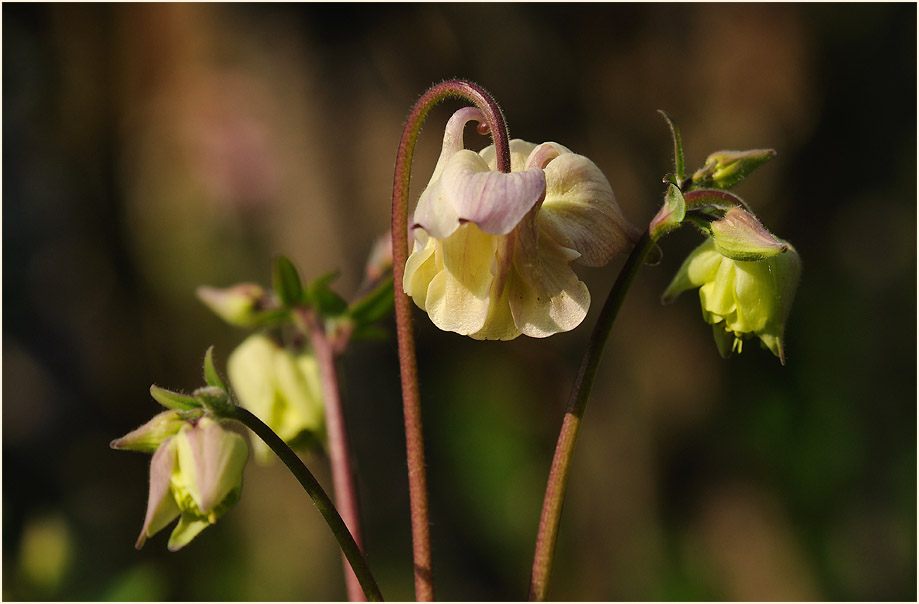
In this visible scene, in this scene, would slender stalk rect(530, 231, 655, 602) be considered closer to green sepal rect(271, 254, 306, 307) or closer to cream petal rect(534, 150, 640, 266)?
cream petal rect(534, 150, 640, 266)

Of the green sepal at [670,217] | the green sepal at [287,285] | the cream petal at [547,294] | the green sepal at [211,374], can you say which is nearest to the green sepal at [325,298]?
the green sepal at [287,285]

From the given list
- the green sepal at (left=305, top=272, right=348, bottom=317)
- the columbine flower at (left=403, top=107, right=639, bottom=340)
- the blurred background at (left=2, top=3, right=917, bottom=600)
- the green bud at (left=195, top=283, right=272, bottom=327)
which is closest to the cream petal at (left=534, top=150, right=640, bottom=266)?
the columbine flower at (left=403, top=107, right=639, bottom=340)

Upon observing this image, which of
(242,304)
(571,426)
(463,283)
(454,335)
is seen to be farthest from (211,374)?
(454,335)

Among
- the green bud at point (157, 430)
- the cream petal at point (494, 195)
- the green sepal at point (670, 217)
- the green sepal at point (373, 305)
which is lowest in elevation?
the green sepal at point (373, 305)

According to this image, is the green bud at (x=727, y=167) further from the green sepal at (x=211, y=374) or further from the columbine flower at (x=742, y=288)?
the green sepal at (x=211, y=374)

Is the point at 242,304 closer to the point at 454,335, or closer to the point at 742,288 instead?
the point at 742,288

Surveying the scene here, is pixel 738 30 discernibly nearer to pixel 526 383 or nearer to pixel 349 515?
pixel 526 383
